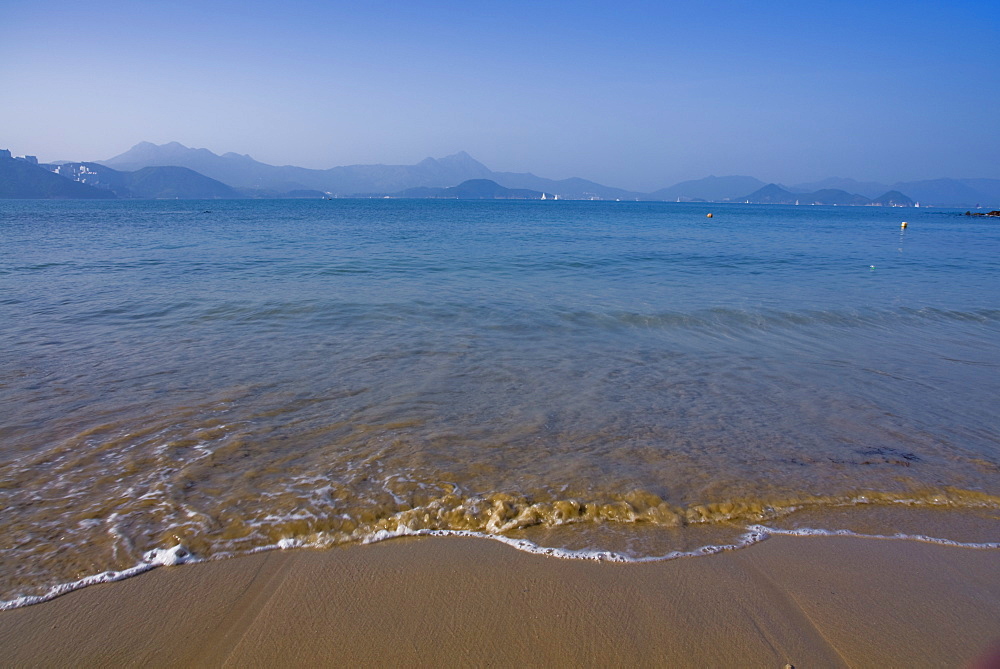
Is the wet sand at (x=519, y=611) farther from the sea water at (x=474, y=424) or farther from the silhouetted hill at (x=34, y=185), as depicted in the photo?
the silhouetted hill at (x=34, y=185)

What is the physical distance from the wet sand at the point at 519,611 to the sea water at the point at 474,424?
25 centimetres

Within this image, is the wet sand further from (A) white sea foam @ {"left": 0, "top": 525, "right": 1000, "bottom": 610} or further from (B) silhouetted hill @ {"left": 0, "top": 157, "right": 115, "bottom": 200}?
(B) silhouetted hill @ {"left": 0, "top": 157, "right": 115, "bottom": 200}

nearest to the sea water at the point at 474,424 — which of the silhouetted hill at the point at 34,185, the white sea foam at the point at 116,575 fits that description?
the white sea foam at the point at 116,575

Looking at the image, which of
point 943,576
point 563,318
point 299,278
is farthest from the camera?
point 299,278

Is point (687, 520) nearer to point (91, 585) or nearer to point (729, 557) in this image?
point (729, 557)

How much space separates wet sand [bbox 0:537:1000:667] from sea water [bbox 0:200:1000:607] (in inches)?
10.0

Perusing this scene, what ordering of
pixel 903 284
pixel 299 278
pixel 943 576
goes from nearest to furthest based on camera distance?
pixel 943 576
pixel 299 278
pixel 903 284

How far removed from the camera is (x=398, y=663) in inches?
110

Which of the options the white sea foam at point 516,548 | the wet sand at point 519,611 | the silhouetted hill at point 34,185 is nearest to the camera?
the wet sand at point 519,611

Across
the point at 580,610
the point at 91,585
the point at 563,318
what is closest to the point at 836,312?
the point at 563,318

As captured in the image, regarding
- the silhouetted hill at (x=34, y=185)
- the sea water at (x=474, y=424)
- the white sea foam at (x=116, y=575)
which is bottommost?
the white sea foam at (x=116, y=575)

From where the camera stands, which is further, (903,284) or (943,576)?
(903,284)

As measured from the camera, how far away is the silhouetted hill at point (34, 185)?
14650cm

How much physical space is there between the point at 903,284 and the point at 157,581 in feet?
73.0
